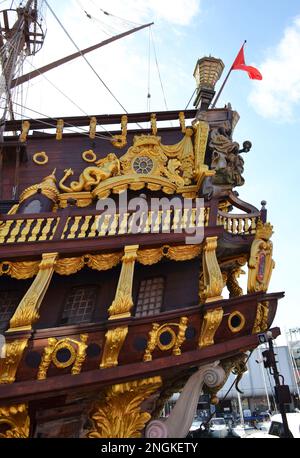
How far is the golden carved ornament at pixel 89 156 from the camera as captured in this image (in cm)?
1015

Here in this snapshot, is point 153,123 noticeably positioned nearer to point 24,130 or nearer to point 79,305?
point 24,130

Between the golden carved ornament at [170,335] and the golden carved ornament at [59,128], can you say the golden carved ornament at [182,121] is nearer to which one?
the golden carved ornament at [59,128]

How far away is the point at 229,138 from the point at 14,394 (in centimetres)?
798

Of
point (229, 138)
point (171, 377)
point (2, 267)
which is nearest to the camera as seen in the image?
point (171, 377)

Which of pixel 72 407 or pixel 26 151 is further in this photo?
pixel 26 151

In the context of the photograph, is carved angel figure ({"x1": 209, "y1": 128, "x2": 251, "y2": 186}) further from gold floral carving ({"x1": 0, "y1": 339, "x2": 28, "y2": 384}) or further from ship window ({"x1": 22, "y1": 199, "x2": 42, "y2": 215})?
gold floral carving ({"x1": 0, "y1": 339, "x2": 28, "y2": 384})

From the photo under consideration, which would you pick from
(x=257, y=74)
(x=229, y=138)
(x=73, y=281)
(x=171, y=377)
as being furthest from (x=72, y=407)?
(x=257, y=74)

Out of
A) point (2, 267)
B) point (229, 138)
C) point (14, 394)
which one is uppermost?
point (229, 138)

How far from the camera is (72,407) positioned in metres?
6.35

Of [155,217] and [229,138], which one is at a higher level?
[229,138]

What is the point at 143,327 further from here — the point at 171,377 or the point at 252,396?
the point at 252,396

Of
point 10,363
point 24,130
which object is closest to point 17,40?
point 24,130

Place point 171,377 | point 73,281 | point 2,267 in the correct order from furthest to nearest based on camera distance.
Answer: point 73,281
point 2,267
point 171,377

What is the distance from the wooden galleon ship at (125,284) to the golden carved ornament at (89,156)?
0.03 meters
